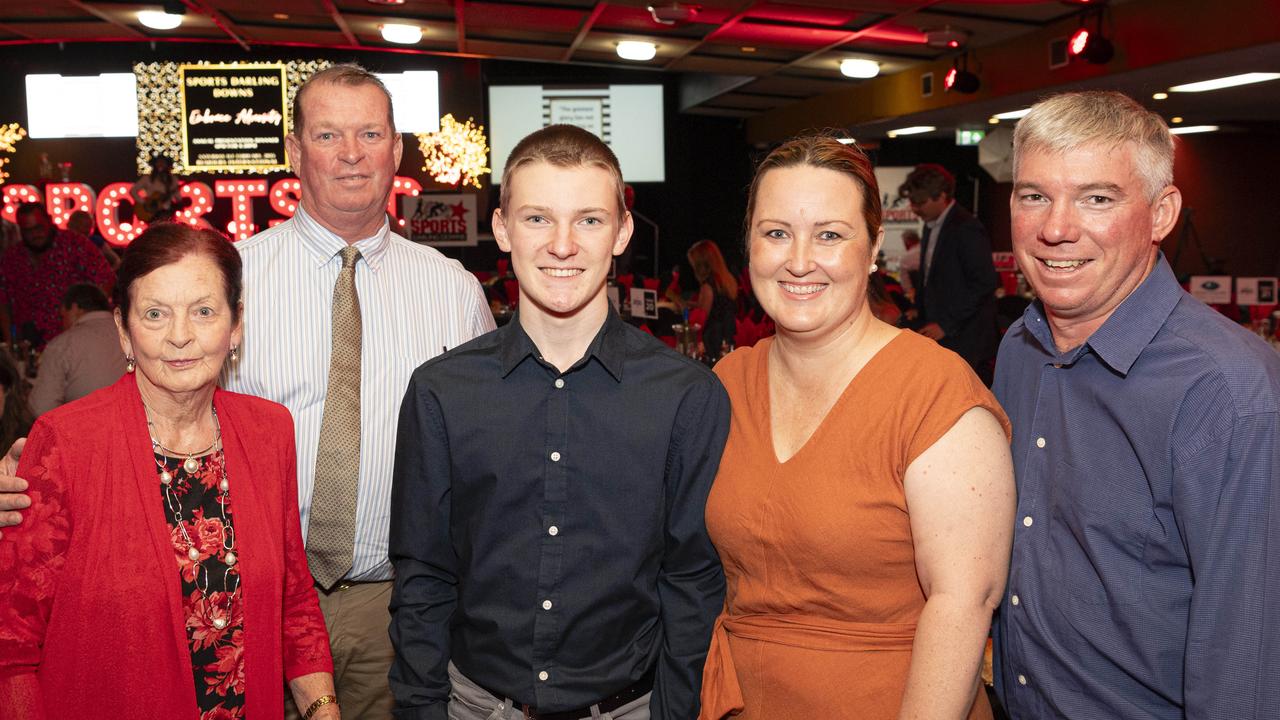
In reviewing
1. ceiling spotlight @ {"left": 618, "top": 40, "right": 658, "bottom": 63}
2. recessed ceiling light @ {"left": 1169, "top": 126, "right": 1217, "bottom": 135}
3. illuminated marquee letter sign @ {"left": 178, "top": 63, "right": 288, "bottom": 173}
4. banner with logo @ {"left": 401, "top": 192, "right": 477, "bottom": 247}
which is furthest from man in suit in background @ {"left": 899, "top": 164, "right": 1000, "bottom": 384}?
illuminated marquee letter sign @ {"left": 178, "top": 63, "right": 288, "bottom": 173}

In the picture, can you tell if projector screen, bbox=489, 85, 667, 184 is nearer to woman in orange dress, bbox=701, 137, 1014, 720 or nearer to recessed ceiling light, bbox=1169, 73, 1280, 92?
recessed ceiling light, bbox=1169, 73, 1280, 92

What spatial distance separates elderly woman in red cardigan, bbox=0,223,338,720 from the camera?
1.63 m

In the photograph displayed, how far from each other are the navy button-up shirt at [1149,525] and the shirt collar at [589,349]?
0.79 metres

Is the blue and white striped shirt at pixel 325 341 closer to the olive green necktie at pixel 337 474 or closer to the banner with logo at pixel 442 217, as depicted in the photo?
the olive green necktie at pixel 337 474

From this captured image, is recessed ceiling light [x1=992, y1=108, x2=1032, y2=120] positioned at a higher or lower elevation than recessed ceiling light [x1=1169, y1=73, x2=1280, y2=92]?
higher

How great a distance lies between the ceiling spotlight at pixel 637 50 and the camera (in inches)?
361

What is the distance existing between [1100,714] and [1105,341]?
0.64 meters

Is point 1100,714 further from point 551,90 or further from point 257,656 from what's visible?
point 551,90

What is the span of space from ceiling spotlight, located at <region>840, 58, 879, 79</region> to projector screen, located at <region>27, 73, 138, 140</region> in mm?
8816

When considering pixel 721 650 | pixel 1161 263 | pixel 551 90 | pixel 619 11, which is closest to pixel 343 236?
pixel 721 650

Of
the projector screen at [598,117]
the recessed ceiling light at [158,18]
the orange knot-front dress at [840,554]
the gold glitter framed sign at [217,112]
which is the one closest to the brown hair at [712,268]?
the orange knot-front dress at [840,554]

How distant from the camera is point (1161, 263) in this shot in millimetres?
1729

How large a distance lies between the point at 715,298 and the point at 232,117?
26.6 ft

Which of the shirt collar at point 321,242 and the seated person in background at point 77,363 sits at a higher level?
the shirt collar at point 321,242
